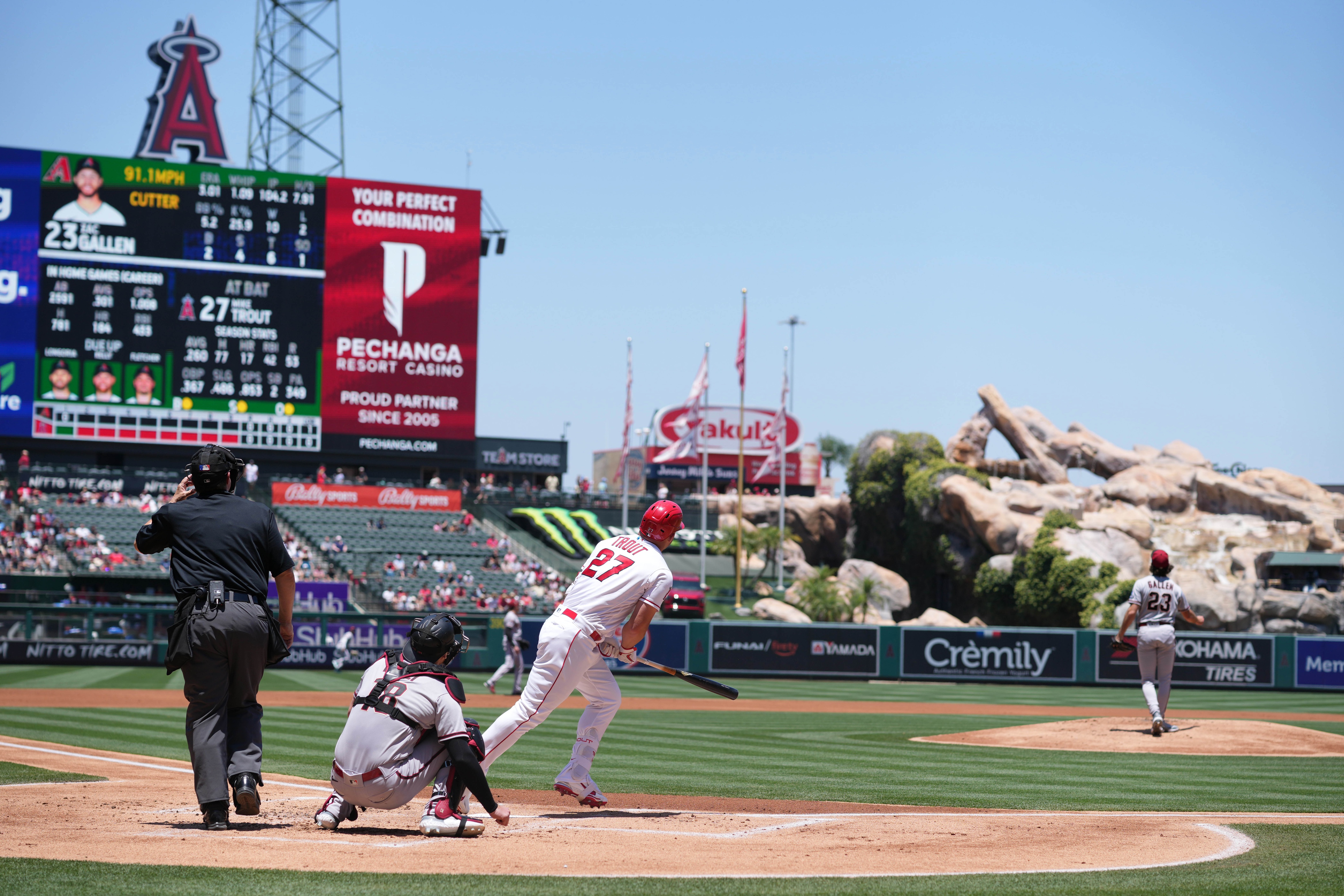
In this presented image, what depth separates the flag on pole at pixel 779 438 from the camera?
4778 centimetres

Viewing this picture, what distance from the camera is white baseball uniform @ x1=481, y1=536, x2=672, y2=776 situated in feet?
21.5

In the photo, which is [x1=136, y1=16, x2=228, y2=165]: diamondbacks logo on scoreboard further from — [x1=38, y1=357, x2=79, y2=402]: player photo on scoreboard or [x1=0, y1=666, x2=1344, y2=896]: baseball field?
[x1=0, y1=666, x2=1344, y2=896]: baseball field

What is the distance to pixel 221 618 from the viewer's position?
19.8 ft

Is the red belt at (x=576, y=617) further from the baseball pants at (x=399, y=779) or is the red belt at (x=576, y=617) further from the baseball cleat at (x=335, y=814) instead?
the baseball cleat at (x=335, y=814)

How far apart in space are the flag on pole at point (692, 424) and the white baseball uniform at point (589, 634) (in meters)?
38.3

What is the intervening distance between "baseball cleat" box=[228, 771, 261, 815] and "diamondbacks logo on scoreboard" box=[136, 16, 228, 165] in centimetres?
3908

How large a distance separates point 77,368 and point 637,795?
119 feet

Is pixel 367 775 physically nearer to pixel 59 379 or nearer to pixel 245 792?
pixel 245 792

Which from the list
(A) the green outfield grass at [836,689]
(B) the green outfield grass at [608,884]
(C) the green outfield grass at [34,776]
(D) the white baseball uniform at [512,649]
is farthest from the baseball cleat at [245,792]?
(A) the green outfield grass at [836,689]

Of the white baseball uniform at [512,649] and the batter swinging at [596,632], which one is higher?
the batter swinging at [596,632]

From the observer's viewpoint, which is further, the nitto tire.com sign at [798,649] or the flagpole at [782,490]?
the flagpole at [782,490]

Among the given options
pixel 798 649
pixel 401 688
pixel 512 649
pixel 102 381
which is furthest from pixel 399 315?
pixel 401 688

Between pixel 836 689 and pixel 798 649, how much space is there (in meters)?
3.40

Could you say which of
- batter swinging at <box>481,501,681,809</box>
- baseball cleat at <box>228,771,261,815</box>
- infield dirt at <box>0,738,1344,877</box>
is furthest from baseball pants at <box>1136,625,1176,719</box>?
baseball cleat at <box>228,771,261,815</box>
